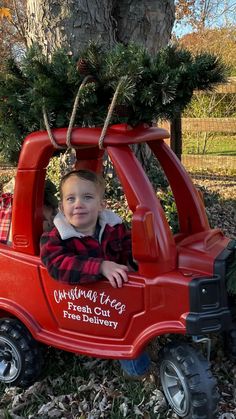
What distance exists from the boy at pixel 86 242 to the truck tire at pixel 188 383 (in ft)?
0.72

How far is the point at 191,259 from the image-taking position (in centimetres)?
234

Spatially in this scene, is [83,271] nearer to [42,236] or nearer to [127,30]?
[42,236]

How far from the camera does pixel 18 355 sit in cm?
271

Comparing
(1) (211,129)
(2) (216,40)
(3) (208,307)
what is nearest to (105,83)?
(3) (208,307)

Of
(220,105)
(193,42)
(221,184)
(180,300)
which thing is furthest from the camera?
(193,42)

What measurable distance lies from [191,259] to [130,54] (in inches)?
38.1

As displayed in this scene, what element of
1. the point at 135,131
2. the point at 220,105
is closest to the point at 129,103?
the point at 135,131

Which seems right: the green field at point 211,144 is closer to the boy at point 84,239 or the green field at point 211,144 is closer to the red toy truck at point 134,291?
the boy at point 84,239

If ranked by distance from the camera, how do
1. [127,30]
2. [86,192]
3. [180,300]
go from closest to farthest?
[180,300]
[86,192]
[127,30]

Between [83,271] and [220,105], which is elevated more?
[220,105]

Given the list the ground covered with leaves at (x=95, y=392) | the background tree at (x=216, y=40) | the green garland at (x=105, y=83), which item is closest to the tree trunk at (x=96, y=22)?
the green garland at (x=105, y=83)

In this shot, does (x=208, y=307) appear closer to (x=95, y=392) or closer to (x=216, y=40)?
(x=95, y=392)

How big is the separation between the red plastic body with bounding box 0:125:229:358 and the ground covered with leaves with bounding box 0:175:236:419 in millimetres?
286

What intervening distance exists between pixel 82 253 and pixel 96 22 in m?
2.42
